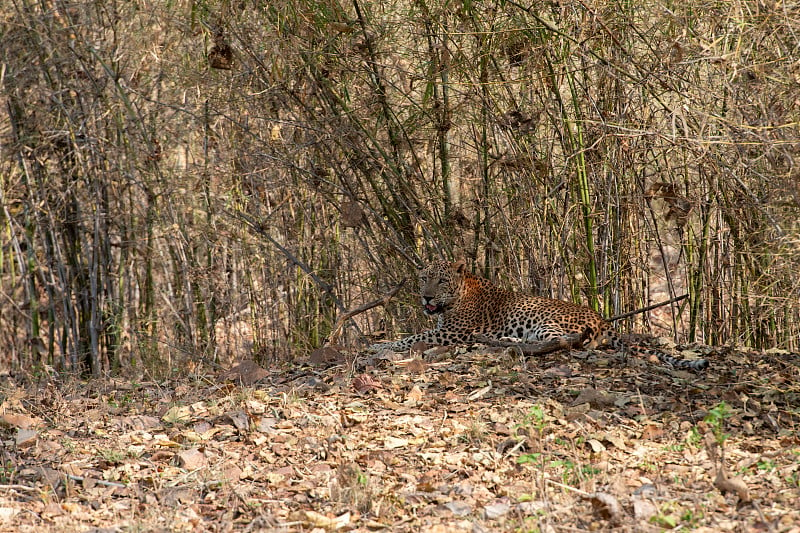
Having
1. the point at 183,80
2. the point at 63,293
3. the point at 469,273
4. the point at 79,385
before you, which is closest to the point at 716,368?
the point at 469,273

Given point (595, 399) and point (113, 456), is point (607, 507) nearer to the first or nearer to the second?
point (595, 399)

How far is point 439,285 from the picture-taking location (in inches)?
248

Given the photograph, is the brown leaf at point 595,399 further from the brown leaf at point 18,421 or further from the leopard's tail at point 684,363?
the brown leaf at point 18,421

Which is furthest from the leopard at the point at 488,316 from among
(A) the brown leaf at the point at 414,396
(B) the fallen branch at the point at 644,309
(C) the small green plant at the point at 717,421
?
(C) the small green plant at the point at 717,421

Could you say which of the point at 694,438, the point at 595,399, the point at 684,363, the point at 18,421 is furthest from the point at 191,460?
the point at 684,363

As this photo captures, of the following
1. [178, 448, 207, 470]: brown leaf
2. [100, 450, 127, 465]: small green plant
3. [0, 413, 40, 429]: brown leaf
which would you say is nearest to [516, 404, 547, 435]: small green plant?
[178, 448, 207, 470]: brown leaf

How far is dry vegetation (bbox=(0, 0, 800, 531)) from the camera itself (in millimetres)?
3758

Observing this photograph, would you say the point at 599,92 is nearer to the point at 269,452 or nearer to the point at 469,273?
the point at 469,273

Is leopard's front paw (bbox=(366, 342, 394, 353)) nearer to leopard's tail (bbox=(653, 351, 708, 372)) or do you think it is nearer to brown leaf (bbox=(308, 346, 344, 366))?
brown leaf (bbox=(308, 346, 344, 366))

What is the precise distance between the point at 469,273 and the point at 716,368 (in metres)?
1.92

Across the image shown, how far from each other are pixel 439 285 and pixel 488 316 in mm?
448

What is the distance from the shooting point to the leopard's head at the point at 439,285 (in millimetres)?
6289

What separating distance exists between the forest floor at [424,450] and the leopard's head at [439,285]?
0.89m

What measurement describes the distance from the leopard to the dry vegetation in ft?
1.05
